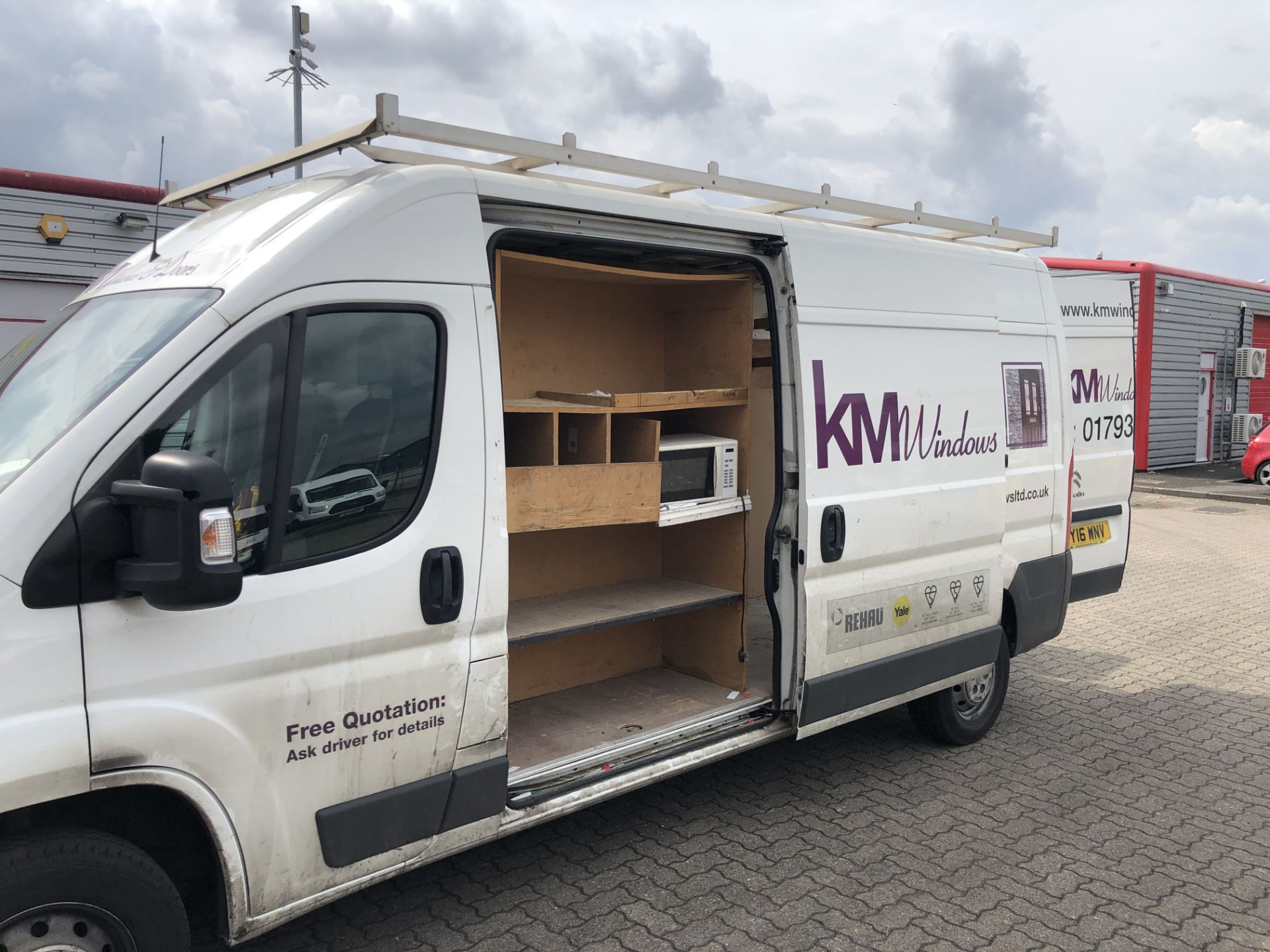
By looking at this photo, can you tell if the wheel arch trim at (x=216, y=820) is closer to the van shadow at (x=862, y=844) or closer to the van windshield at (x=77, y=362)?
the van shadow at (x=862, y=844)

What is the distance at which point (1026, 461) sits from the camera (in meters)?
5.37

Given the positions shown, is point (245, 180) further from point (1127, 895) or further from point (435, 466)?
point (1127, 895)

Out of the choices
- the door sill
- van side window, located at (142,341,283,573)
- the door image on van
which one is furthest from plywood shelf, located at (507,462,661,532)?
the door image on van

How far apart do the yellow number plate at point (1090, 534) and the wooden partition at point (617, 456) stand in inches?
100

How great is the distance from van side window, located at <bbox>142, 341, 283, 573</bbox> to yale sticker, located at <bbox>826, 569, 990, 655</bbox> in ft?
8.07

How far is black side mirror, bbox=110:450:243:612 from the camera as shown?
2.29m

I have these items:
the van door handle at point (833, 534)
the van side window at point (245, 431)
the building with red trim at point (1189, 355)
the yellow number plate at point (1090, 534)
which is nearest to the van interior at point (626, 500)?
the van door handle at point (833, 534)

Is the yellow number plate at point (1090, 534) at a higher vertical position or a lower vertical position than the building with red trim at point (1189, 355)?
lower

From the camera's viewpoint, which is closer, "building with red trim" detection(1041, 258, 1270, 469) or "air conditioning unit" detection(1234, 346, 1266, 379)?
"building with red trim" detection(1041, 258, 1270, 469)

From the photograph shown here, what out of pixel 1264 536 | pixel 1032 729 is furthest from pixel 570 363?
pixel 1264 536

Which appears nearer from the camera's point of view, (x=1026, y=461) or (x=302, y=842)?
(x=302, y=842)

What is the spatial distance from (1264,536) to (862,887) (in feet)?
38.4

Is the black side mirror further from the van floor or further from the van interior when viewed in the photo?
the van floor

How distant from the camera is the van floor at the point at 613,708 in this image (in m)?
4.23
